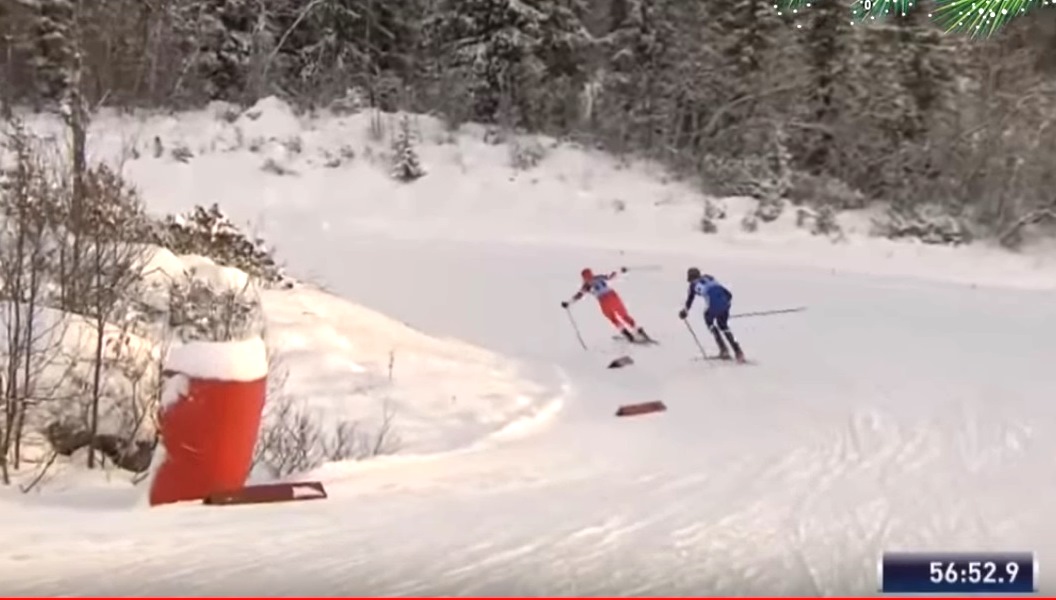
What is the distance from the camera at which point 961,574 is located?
386 centimetres

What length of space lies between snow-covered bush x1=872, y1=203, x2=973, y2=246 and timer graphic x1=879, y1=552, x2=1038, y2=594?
19517 millimetres

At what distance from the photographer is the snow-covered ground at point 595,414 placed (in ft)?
17.1

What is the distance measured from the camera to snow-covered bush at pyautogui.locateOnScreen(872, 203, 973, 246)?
22672 mm

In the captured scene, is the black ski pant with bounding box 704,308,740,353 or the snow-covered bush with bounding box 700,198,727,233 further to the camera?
the snow-covered bush with bounding box 700,198,727,233

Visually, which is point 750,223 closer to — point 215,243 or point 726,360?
point 726,360

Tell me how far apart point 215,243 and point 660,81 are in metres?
16.7

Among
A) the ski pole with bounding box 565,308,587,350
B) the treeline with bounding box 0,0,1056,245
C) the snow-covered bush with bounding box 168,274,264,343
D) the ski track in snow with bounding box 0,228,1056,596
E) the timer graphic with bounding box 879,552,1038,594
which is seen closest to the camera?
the timer graphic with bounding box 879,552,1038,594

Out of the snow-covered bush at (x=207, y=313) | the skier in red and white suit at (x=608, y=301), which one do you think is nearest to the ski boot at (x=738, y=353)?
the skier in red and white suit at (x=608, y=301)

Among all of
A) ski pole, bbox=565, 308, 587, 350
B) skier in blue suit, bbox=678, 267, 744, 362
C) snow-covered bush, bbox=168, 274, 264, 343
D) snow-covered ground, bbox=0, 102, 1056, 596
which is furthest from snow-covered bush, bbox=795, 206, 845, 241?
snow-covered bush, bbox=168, 274, 264, 343

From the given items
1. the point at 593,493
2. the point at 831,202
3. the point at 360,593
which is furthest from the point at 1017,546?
the point at 831,202

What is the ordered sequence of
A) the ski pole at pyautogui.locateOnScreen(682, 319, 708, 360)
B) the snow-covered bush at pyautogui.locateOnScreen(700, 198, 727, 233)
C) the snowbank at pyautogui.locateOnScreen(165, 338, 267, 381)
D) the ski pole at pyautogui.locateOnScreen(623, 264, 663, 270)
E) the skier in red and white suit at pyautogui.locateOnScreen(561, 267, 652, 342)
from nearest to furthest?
the snowbank at pyautogui.locateOnScreen(165, 338, 267, 381) → the ski pole at pyautogui.locateOnScreen(682, 319, 708, 360) → the skier in red and white suit at pyautogui.locateOnScreen(561, 267, 652, 342) → the ski pole at pyautogui.locateOnScreen(623, 264, 663, 270) → the snow-covered bush at pyautogui.locateOnScreen(700, 198, 727, 233)

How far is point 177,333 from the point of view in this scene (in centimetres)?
940

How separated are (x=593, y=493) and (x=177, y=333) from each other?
4.20 metres

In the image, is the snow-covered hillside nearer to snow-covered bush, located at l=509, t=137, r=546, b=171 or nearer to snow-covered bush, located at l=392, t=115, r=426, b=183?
snow-covered bush, located at l=509, t=137, r=546, b=171
